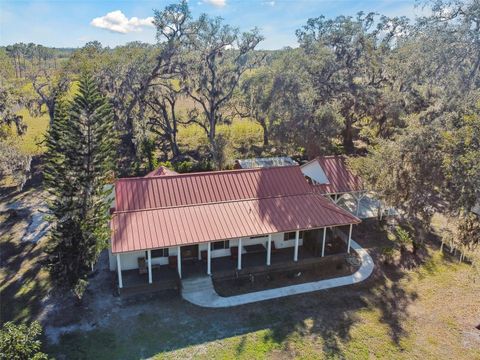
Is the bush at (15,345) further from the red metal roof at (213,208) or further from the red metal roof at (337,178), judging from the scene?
the red metal roof at (337,178)

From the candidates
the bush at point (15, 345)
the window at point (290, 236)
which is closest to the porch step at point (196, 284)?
the window at point (290, 236)

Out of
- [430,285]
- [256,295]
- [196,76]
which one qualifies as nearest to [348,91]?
[196,76]

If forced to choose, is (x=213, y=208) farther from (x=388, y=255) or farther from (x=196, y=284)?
(x=388, y=255)

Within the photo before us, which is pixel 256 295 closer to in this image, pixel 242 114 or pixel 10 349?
pixel 10 349

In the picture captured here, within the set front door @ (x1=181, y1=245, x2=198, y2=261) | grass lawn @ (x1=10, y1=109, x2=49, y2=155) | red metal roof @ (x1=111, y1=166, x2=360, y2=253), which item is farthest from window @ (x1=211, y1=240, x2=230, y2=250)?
grass lawn @ (x1=10, y1=109, x2=49, y2=155)

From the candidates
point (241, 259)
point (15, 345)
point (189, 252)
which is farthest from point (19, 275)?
point (241, 259)

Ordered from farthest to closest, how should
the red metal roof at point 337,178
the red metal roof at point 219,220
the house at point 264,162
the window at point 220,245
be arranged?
the house at point 264,162, the red metal roof at point 337,178, the window at point 220,245, the red metal roof at point 219,220
